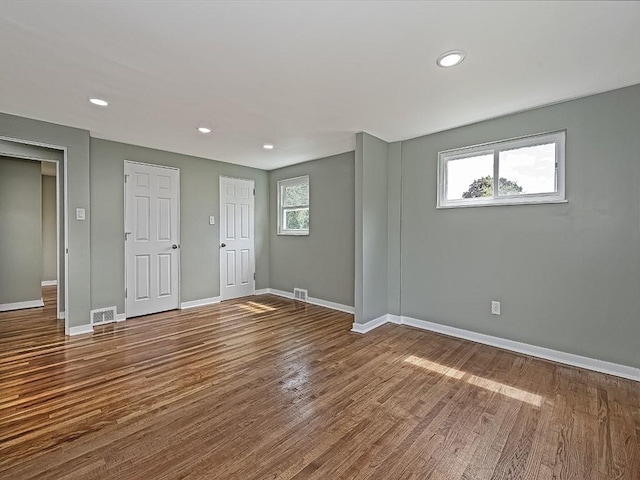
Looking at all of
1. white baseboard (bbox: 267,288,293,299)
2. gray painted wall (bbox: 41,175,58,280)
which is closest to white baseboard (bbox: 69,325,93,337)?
white baseboard (bbox: 267,288,293,299)

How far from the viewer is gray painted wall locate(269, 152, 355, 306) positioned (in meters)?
4.63

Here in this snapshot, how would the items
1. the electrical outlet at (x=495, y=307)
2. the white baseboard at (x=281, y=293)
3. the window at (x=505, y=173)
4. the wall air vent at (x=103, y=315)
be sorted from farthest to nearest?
the white baseboard at (x=281, y=293) → the wall air vent at (x=103, y=315) → the electrical outlet at (x=495, y=307) → the window at (x=505, y=173)

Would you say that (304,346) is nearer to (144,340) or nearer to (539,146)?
(144,340)

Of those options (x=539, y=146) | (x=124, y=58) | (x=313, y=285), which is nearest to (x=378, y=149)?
(x=539, y=146)

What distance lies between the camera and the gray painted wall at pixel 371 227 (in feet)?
12.2

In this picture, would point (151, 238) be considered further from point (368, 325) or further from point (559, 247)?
point (559, 247)

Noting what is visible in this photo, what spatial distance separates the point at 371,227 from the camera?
3816 millimetres

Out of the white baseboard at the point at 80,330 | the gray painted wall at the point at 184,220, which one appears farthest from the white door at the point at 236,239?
the white baseboard at the point at 80,330

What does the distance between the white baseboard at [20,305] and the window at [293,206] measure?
4.14m

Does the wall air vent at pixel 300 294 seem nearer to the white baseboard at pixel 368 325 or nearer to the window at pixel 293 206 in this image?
the window at pixel 293 206

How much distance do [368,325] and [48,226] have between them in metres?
7.16

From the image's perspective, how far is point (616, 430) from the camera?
6.15 feet

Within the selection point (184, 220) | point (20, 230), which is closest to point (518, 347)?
point (184, 220)

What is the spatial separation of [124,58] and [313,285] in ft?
12.7
